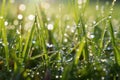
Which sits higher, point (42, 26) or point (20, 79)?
point (42, 26)

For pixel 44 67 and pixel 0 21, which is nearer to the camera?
pixel 44 67

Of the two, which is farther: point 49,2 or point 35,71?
point 49,2

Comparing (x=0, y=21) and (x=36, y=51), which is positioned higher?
(x=0, y=21)

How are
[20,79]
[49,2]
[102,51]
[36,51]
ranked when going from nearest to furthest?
[20,79] < [102,51] < [36,51] < [49,2]

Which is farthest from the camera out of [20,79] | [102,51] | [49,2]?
[49,2]

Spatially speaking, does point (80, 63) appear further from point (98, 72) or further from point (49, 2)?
point (49, 2)

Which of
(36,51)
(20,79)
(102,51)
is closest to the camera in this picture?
(20,79)

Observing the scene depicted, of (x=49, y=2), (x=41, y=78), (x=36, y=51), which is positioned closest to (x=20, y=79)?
(x=41, y=78)

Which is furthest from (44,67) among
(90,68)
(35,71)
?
(90,68)

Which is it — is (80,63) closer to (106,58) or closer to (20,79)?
(106,58)
